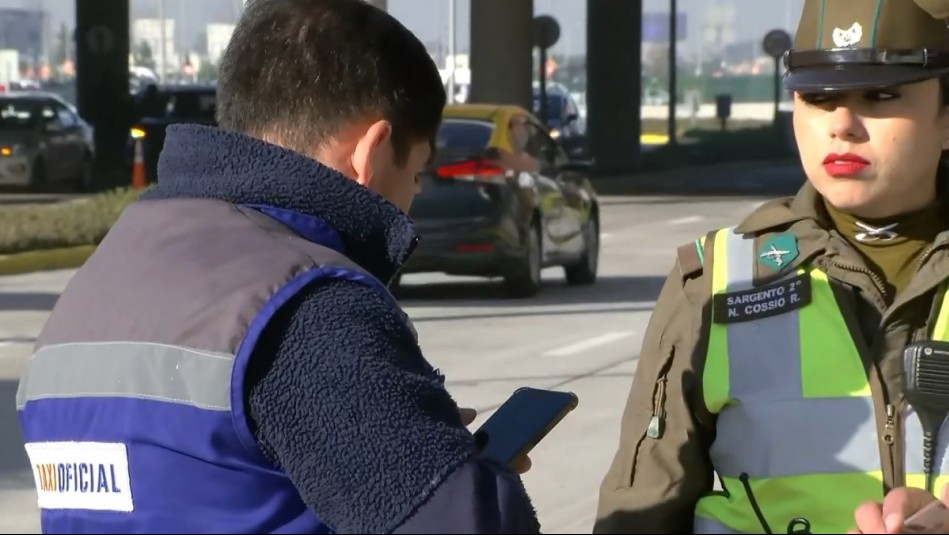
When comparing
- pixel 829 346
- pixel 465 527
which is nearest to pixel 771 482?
pixel 829 346

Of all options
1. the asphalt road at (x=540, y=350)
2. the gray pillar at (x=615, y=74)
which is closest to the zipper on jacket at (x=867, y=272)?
the asphalt road at (x=540, y=350)

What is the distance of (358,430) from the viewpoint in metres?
1.93

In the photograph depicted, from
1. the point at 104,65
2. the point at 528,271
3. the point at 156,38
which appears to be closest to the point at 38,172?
the point at 104,65

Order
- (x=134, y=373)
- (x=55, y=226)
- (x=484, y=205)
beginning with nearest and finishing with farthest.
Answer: (x=134, y=373) → (x=484, y=205) → (x=55, y=226)

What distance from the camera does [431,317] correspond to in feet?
45.6

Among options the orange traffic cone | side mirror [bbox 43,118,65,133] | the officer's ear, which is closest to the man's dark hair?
the officer's ear

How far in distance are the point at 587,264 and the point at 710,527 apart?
1408 centimetres

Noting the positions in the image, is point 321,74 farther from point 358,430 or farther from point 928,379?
point 928,379

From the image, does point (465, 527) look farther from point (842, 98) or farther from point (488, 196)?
point (488, 196)

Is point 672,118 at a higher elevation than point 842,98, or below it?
below

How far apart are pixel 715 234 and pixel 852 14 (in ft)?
1.23

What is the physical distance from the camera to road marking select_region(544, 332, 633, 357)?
12.0 m

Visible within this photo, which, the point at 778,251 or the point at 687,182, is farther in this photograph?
the point at 687,182

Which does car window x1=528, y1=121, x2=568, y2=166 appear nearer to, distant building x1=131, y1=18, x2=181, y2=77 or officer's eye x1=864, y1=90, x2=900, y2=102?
officer's eye x1=864, y1=90, x2=900, y2=102
